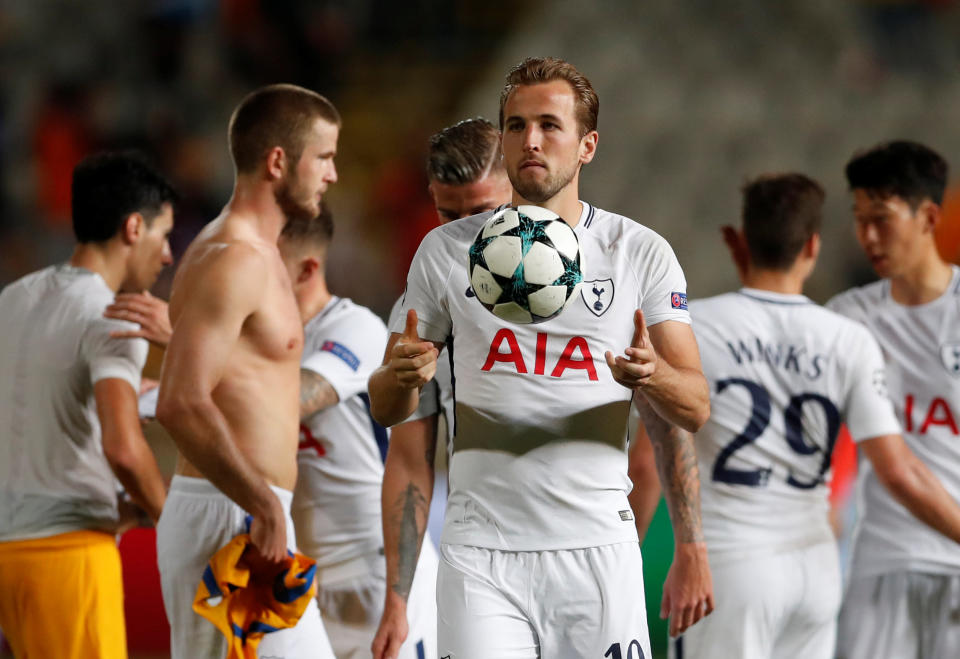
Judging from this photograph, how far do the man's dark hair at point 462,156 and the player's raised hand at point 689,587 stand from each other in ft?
4.90

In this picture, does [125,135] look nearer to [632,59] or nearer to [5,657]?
[632,59]

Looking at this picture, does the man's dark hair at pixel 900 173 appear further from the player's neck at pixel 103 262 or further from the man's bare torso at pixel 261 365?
the player's neck at pixel 103 262

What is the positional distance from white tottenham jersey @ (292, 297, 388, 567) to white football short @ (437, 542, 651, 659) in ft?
5.15

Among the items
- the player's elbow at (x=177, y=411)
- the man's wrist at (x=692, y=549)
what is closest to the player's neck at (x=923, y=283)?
the man's wrist at (x=692, y=549)

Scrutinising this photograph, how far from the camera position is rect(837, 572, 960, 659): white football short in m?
4.72

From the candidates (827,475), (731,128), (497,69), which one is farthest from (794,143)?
(827,475)

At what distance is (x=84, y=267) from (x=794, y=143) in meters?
9.90

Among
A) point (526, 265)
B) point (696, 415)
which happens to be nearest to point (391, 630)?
point (696, 415)

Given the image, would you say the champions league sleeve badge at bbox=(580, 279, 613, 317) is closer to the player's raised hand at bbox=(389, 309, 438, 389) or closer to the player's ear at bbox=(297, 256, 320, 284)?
the player's raised hand at bbox=(389, 309, 438, 389)

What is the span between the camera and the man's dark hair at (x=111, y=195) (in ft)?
15.4

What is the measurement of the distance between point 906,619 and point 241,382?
2827 millimetres

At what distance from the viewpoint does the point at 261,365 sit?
3.98 m

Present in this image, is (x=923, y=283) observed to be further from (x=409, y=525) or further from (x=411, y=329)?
(x=411, y=329)

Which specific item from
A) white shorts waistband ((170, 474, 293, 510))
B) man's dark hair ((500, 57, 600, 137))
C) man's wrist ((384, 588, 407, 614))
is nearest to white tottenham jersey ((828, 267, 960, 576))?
man's wrist ((384, 588, 407, 614))
